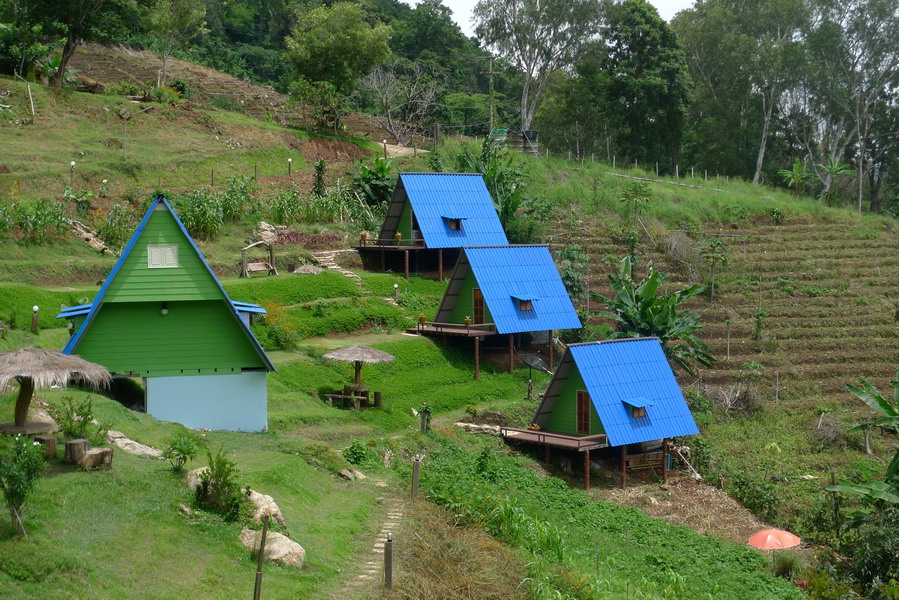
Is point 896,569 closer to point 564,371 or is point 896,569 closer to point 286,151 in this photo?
point 564,371

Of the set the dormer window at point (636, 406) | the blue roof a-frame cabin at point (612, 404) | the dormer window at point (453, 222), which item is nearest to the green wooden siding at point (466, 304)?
the dormer window at point (453, 222)

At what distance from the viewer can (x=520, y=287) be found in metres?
39.7

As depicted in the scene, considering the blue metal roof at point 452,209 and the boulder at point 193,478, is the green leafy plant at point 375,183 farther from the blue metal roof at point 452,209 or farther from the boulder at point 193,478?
the boulder at point 193,478

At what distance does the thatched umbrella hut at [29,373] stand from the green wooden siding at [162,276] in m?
6.91

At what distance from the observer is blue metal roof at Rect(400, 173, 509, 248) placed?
45.3 meters

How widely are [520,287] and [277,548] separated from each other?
Answer: 76.3 ft

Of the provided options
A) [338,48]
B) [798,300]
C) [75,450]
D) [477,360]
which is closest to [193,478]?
[75,450]

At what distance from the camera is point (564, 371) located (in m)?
32.4

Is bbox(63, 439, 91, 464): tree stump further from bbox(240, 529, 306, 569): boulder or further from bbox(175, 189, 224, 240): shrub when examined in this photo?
bbox(175, 189, 224, 240): shrub

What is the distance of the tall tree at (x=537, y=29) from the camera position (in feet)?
219

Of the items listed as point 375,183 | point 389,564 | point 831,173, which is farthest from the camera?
point 831,173

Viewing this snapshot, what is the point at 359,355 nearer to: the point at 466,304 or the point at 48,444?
the point at 466,304

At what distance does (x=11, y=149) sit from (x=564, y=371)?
2681 centimetres

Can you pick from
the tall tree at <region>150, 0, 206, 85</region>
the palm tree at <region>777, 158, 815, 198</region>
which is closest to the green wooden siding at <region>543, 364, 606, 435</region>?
the tall tree at <region>150, 0, 206, 85</region>
